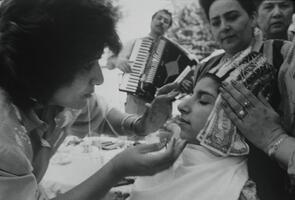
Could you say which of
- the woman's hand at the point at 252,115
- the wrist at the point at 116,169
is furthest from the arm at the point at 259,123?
the wrist at the point at 116,169

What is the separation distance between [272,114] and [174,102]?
0.60 metres

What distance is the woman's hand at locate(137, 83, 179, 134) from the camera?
1.57 m

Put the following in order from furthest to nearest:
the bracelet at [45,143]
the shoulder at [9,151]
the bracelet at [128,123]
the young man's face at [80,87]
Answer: the bracelet at [128,123] < the bracelet at [45,143] < the young man's face at [80,87] < the shoulder at [9,151]

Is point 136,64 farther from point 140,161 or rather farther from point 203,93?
point 140,161

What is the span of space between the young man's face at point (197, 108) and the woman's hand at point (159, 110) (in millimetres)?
242

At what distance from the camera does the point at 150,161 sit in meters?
1.03

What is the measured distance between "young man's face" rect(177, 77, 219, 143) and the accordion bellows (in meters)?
0.06

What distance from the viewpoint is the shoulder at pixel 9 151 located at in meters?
0.80

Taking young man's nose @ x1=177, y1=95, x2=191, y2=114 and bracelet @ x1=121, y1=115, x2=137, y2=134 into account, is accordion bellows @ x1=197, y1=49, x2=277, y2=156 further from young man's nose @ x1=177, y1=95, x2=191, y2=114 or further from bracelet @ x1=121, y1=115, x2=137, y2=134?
bracelet @ x1=121, y1=115, x2=137, y2=134

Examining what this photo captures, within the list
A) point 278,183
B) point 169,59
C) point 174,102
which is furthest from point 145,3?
point 278,183

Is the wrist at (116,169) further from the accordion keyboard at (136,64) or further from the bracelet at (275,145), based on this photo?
the accordion keyboard at (136,64)

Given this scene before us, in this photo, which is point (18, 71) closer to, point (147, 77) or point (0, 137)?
point (0, 137)

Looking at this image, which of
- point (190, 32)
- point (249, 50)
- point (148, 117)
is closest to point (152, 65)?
point (148, 117)

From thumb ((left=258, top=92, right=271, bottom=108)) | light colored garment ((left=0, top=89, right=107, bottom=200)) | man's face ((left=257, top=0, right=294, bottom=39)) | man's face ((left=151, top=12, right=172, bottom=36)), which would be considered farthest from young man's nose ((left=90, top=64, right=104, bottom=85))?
man's face ((left=257, top=0, right=294, bottom=39))
